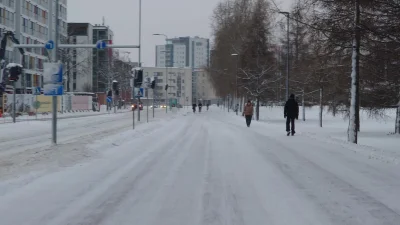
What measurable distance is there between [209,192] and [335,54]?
13.3m

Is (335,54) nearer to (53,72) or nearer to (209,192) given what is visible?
(53,72)

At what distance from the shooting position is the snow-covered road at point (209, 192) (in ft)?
21.5

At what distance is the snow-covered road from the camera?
21.5 feet

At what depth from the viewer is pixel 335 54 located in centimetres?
1986

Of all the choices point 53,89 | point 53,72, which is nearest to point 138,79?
point 53,72

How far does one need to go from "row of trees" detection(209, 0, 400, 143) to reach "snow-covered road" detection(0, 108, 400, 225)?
14.6 feet

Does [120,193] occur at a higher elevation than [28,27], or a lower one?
lower

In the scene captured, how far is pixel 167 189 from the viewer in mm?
8586

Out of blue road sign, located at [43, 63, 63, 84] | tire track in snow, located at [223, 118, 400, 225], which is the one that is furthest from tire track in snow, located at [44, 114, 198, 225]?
blue road sign, located at [43, 63, 63, 84]

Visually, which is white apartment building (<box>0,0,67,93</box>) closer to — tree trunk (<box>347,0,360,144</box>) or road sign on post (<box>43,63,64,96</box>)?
road sign on post (<box>43,63,64,96</box>)

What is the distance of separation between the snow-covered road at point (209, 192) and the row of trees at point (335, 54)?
4456mm

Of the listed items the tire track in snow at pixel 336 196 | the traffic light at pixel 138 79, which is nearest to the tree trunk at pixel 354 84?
the tire track in snow at pixel 336 196

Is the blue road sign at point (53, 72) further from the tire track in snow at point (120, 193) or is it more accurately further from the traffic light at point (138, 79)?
the traffic light at point (138, 79)

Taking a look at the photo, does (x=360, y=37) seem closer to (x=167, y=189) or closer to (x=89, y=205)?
(x=167, y=189)
